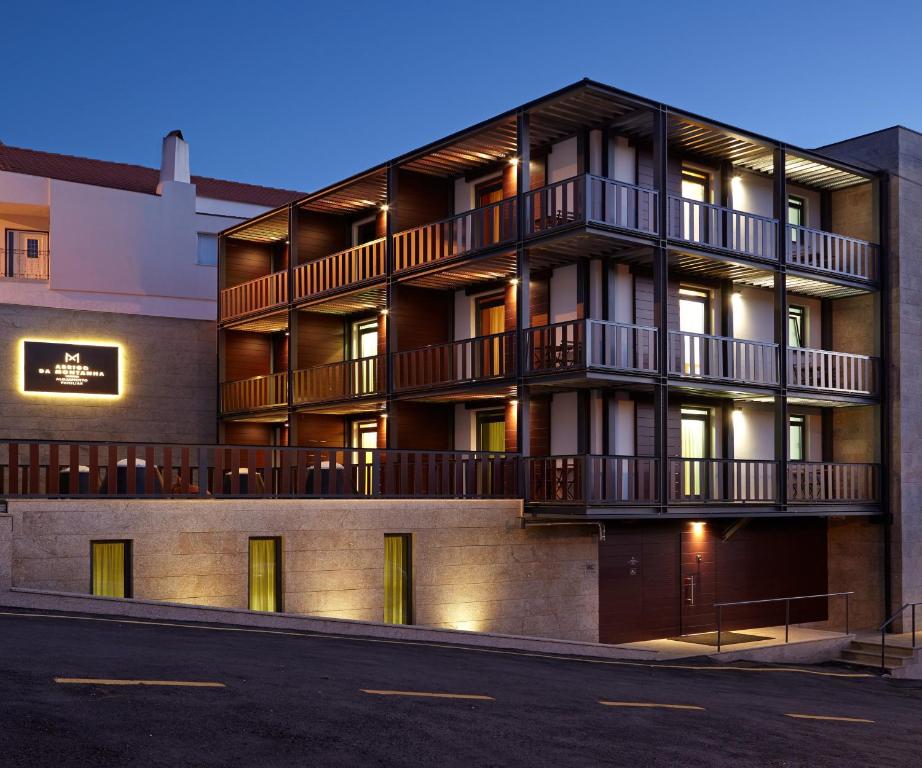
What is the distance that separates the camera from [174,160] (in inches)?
1371

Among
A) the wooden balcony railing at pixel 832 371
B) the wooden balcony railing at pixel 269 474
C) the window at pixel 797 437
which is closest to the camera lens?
the wooden balcony railing at pixel 269 474

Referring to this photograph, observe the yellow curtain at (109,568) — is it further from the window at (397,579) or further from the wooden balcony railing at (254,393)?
the wooden balcony railing at (254,393)

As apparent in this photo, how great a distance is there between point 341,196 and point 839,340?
498 inches

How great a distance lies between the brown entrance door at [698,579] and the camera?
77.9 feet

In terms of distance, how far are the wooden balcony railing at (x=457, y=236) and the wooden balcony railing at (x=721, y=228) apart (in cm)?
331

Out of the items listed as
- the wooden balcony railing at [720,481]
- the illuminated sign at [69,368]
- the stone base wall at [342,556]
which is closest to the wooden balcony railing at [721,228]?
the wooden balcony railing at [720,481]

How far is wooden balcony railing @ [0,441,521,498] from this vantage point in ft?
54.4

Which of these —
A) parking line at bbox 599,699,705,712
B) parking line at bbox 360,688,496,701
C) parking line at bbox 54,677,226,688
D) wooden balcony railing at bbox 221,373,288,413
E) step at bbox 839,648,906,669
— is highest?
wooden balcony railing at bbox 221,373,288,413

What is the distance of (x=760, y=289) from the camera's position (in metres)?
25.5

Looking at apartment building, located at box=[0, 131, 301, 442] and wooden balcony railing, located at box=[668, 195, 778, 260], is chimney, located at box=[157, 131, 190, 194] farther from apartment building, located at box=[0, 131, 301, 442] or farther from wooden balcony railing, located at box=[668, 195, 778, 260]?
wooden balcony railing, located at box=[668, 195, 778, 260]

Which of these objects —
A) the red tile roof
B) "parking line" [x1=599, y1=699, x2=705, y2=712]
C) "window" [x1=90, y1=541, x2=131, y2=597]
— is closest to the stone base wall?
"window" [x1=90, y1=541, x2=131, y2=597]

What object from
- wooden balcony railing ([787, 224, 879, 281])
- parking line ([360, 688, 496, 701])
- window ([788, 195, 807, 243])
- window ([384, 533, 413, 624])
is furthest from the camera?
window ([788, 195, 807, 243])

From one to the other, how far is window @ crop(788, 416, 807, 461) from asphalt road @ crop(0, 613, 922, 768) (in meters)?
10.6

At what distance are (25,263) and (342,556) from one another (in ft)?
66.2
